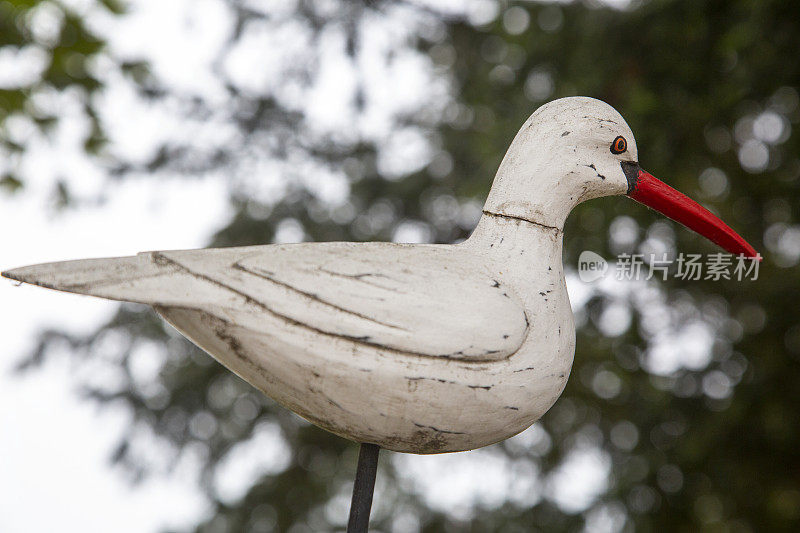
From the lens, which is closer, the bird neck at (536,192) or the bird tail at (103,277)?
the bird tail at (103,277)

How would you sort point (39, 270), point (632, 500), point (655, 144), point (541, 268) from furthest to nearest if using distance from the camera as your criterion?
point (632, 500)
point (655, 144)
point (541, 268)
point (39, 270)

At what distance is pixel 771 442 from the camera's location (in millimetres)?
2449

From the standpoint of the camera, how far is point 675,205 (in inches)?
48.3

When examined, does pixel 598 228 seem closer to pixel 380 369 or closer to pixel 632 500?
pixel 632 500

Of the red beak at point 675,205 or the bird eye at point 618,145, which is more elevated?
the bird eye at point 618,145

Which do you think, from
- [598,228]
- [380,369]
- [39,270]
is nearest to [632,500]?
[598,228]

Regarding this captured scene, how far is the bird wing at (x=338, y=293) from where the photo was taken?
0.95 m

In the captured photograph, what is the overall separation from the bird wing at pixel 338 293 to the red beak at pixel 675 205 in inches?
13.2

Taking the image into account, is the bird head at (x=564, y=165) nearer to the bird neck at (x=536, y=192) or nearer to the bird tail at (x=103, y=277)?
the bird neck at (x=536, y=192)

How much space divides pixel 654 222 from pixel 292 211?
1.33 m

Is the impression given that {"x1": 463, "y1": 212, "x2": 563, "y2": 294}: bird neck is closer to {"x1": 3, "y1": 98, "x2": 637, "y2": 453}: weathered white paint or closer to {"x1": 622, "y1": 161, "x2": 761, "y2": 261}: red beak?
{"x1": 3, "y1": 98, "x2": 637, "y2": 453}: weathered white paint

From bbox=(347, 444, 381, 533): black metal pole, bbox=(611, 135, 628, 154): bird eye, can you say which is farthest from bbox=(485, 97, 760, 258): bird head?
bbox=(347, 444, 381, 533): black metal pole

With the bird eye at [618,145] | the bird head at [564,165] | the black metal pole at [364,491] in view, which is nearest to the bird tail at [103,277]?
the black metal pole at [364,491]

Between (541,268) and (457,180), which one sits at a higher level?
(541,268)
